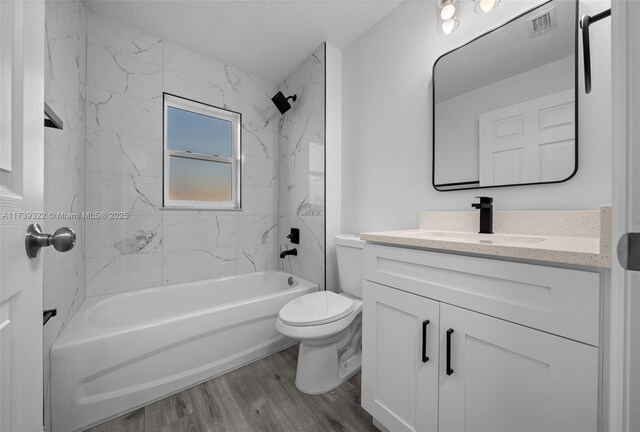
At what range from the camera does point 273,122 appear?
2637 mm

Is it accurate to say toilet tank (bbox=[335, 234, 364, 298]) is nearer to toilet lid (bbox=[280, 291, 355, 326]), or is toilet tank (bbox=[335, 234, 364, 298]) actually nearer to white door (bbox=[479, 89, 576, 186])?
toilet lid (bbox=[280, 291, 355, 326])

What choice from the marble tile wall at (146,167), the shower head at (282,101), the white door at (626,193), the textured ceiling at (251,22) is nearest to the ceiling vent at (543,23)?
the textured ceiling at (251,22)

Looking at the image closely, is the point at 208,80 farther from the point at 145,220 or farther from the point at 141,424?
the point at 141,424

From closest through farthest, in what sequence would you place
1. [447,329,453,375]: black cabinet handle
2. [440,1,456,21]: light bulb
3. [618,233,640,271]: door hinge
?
[618,233,640,271]: door hinge
[447,329,453,375]: black cabinet handle
[440,1,456,21]: light bulb

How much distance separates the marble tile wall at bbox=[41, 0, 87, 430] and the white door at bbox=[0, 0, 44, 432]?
702mm

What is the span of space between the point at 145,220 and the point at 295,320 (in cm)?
152

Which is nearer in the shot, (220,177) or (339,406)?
(339,406)

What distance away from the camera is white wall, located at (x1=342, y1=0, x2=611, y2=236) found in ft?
3.17

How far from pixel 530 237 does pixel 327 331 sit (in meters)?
1.06

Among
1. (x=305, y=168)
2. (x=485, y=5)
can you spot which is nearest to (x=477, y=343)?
(x=485, y=5)

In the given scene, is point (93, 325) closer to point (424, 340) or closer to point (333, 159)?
point (424, 340)

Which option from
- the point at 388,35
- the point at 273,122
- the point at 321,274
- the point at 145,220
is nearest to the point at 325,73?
the point at 388,35

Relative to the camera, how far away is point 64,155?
1327 millimetres

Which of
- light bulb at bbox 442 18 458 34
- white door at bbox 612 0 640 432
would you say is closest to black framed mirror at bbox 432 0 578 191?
light bulb at bbox 442 18 458 34
